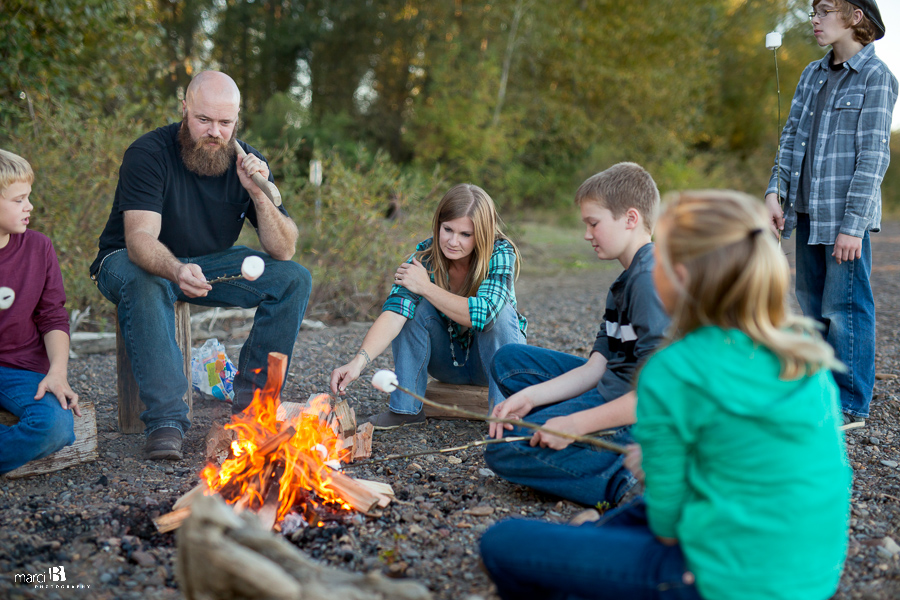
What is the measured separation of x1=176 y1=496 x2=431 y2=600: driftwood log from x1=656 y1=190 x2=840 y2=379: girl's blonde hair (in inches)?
38.8

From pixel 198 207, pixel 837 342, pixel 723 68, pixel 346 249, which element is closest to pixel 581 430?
pixel 837 342

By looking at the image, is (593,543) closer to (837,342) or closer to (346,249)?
(837,342)

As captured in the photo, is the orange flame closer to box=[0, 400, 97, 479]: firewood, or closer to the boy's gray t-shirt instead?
box=[0, 400, 97, 479]: firewood

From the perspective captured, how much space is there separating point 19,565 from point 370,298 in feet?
16.5

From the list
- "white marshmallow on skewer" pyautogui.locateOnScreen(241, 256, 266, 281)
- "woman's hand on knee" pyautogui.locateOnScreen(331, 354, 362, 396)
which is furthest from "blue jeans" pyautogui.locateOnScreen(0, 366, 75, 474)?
"woman's hand on knee" pyautogui.locateOnScreen(331, 354, 362, 396)

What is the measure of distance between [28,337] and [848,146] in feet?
13.6

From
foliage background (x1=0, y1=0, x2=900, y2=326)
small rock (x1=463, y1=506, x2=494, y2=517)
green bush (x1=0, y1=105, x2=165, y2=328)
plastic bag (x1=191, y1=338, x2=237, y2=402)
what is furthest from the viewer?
foliage background (x1=0, y1=0, x2=900, y2=326)

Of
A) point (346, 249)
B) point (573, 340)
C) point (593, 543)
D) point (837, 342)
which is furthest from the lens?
point (346, 249)

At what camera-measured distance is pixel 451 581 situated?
220 centimetres

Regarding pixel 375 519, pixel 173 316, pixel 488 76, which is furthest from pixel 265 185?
pixel 488 76

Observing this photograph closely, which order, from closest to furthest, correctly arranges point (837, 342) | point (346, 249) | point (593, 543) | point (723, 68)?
point (593, 543) < point (837, 342) < point (346, 249) < point (723, 68)

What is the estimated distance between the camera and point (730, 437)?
1.59m

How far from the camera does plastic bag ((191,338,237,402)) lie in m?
4.13

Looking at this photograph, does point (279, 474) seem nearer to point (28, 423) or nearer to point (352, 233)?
point (28, 423)
